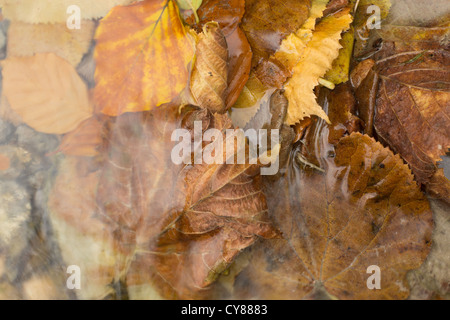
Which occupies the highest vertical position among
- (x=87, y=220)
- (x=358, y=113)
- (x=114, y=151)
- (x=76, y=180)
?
(x=358, y=113)

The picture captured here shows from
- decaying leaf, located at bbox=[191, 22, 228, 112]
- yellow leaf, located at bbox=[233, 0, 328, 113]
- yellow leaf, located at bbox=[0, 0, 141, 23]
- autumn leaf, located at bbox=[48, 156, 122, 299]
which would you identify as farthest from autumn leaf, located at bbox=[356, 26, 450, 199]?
autumn leaf, located at bbox=[48, 156, 122, 299]

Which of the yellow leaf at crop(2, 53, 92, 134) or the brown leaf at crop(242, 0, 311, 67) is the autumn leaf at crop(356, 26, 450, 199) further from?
the yellow leaf at crop(2, 53, 92, 134)

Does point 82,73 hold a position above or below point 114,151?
above

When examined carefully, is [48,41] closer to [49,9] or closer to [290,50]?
[49,9]

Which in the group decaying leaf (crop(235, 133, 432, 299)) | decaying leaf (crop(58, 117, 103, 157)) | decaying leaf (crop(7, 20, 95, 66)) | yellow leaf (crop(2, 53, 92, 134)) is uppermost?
decaying leaf (crop(7, 20, 95, 66))

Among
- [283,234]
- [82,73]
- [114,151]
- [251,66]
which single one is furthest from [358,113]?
[82,73]

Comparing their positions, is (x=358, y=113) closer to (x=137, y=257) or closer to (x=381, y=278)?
(x=381, y=278)

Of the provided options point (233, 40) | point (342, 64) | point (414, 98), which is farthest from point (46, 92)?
point (414, 98)
